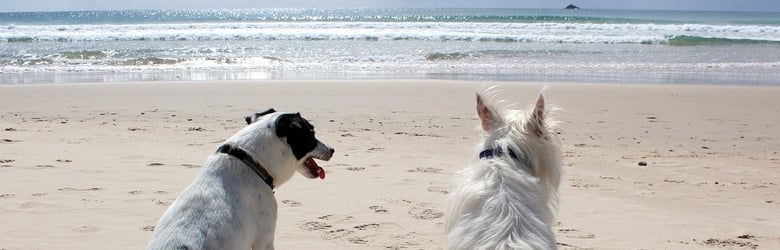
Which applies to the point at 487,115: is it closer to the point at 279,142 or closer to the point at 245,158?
the point at 279,142

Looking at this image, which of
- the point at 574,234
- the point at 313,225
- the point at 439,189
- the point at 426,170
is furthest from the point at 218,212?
the point at 426,170

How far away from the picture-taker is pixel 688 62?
2202cm

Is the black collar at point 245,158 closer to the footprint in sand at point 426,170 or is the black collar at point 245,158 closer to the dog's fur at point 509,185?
the dog's fur at point 509,185

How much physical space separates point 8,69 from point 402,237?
1766 centimetres

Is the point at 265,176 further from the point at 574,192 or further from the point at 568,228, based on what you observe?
the point at 574,192

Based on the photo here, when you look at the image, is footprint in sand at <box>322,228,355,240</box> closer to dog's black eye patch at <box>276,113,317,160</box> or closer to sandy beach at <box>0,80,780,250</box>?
sandy beach at <box>0,80,780,250</box>

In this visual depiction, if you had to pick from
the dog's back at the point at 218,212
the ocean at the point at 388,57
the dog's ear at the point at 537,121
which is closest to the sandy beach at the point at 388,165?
the dog's back at the point at 218,212

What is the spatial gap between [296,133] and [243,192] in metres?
0.45

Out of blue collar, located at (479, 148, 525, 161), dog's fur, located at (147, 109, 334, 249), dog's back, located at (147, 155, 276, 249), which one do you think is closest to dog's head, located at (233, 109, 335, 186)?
dog's fur, located at (147, 109, 334, 249)

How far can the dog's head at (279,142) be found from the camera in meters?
4.16

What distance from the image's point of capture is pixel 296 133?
13.9 ft

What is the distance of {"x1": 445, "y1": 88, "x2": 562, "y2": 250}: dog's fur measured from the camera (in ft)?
10.3

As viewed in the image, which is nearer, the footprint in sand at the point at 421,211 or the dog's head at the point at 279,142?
the dog's head at the point at 279,142

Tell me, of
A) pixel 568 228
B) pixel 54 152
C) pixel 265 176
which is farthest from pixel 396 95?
pixel 265 176
